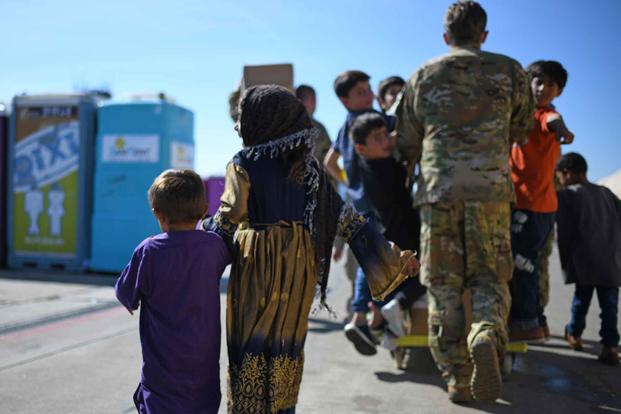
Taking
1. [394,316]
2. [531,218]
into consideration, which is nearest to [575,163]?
[531,218]

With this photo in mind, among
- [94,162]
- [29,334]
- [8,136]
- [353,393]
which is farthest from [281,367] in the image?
[8,136]

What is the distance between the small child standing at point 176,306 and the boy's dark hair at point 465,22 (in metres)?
2.13

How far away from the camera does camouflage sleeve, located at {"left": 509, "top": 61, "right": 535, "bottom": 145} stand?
3406 mm

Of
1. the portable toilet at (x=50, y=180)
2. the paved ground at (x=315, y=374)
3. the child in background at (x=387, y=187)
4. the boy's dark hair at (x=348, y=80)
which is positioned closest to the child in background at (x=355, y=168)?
the boy's dark hair at (x=348, y=80)

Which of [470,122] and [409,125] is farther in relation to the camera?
[409,125]

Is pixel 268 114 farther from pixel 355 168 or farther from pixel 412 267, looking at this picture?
pixel 355 168

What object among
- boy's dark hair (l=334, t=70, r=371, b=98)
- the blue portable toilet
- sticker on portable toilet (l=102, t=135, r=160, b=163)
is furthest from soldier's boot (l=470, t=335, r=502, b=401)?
sticker on portable toilet (l=102, t=135, r=160, b=163)

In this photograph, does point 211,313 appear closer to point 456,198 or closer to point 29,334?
point 456,198

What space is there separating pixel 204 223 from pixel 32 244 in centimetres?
724

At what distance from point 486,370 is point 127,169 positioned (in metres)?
6.47

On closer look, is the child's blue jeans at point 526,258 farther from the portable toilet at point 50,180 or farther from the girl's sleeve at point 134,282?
the portable toilet at point 50,180

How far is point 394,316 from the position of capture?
3.69 meters

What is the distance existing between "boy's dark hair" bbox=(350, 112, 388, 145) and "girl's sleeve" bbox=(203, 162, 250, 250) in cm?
183

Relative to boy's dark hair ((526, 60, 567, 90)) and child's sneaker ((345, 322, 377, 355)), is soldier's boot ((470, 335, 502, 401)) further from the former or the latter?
boy's dark hair ((526, 60, 567, 90))
